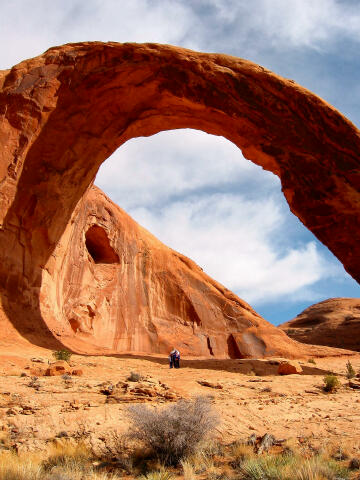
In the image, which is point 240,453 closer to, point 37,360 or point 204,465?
point 204,465

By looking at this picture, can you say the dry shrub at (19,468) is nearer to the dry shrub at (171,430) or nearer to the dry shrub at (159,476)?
the dry shrub at (159,476)

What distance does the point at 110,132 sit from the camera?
55.7 feet

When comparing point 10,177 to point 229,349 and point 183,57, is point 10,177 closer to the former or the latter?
point 183,57

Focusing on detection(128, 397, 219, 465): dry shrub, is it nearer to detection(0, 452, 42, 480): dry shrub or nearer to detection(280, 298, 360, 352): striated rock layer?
detection(0, 452, 42, 480): dry shrub

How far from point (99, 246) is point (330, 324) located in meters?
Answer: 23.2

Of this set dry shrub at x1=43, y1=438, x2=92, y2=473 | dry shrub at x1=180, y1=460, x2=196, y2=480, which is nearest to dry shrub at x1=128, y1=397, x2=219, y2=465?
dry shrub at x1=180, y1=460, x2=196, y2=480

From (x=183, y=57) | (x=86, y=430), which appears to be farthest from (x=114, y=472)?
(x=183, y=57)

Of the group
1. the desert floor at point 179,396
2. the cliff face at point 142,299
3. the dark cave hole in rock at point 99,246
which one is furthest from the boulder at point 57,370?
the dark cave hole in rock at point 99,246

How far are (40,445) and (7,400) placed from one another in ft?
5.11

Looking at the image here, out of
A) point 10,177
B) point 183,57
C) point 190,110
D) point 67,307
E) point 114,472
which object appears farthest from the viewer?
point 67,307

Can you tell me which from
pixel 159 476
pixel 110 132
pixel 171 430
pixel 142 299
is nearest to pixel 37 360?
pixel 171 430

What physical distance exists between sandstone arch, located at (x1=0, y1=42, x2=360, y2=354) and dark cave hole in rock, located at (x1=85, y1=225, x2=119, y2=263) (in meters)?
5.47

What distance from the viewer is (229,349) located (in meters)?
23.3

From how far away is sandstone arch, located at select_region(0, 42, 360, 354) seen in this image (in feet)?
47.2
